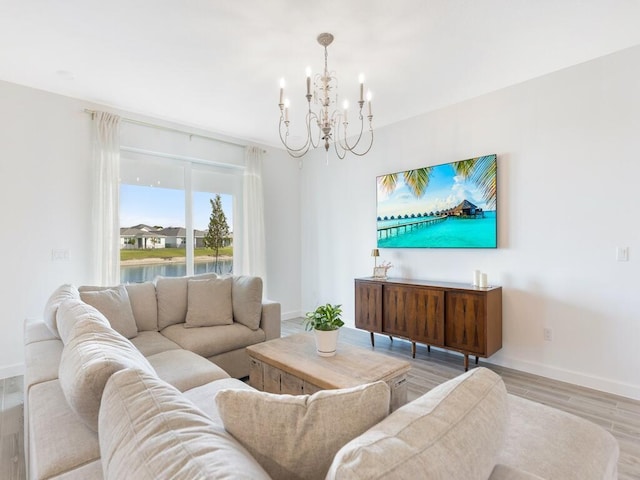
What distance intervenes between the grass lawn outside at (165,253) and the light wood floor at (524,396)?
1499 millimetres

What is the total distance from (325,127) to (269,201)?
9.09 ft

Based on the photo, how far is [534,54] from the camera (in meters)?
2.63

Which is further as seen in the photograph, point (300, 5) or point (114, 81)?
point (114, 81)

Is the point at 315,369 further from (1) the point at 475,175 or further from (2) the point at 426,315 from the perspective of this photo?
(1) the point at 475,175

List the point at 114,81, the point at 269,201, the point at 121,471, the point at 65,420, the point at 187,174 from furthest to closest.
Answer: the point at 269,201
the point at 187,174
the point at 114,81
the point at 65,420
the point at 121,471

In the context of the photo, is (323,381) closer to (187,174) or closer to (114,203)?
(114,203)

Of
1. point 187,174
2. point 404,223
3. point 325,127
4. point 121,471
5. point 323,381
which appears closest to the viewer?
point 121,471

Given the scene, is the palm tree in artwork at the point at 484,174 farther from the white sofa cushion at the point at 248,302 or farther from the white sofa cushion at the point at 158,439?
the white sofa cushion at the point at 158,439

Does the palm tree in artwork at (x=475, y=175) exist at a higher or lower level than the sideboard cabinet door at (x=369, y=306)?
higher

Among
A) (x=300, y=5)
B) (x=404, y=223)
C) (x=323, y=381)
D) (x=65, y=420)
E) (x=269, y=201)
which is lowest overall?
(x=323, y=381)

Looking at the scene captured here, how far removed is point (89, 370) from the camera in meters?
1.02

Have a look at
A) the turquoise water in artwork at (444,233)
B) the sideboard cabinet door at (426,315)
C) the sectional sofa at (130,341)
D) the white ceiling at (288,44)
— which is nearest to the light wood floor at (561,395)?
the sideboard cabinet door at (426,315)

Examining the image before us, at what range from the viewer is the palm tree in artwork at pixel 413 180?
376cm

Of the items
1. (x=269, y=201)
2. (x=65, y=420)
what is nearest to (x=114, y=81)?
(x=269, y=201)
